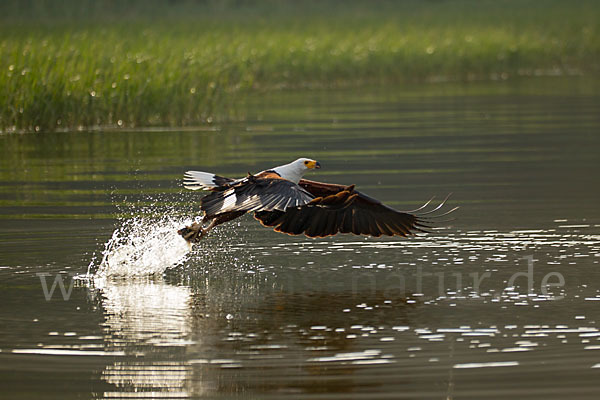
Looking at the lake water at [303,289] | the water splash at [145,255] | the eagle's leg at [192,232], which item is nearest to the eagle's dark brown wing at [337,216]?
the lake water at [303,289]

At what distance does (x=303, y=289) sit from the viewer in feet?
28.2

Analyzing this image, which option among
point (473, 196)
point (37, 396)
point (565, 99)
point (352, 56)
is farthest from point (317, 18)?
point (37, 396)

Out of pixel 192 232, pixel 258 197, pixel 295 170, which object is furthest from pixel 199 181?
pixel 258 197

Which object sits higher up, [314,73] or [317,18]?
[317,18]

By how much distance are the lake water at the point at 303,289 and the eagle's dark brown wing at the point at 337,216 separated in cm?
31

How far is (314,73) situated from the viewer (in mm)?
32906

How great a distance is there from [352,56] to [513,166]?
1814cm

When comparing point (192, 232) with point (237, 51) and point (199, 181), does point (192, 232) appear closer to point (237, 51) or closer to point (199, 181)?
point (199, 181)

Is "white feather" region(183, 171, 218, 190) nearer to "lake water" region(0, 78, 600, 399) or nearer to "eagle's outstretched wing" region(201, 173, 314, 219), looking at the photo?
"eagle's outstretched wing" region(201, 173, 314, 219)

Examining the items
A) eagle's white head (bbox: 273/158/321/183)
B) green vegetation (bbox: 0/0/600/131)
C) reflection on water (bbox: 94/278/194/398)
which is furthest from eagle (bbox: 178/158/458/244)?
green vegetation (bbox: 0/0/600/131)

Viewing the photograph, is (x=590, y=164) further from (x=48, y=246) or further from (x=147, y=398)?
(x=147, y=398)

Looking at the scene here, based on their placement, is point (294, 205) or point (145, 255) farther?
point (145, 255)

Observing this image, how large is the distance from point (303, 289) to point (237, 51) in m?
22.3

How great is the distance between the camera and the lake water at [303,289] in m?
6.48
